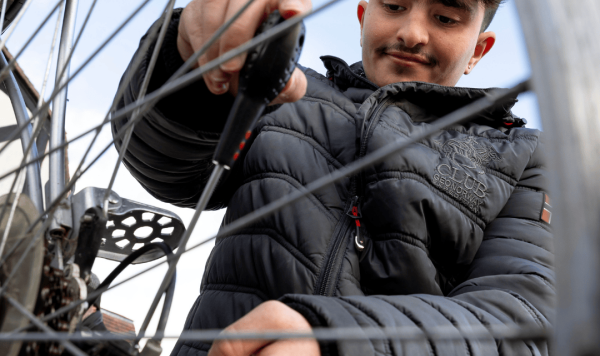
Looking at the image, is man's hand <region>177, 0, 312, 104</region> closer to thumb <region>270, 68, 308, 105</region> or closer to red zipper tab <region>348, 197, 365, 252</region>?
thumb <region>270, 68, 308, 105</region>

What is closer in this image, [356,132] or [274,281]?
[274,281]

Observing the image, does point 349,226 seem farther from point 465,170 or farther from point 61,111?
point 61,111

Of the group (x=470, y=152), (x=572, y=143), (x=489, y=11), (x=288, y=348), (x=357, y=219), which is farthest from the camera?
(x=489, y=11)

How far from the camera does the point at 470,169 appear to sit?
737mm

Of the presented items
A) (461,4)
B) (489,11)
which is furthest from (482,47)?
(461,4)

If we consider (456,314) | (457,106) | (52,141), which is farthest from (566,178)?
(457,106)

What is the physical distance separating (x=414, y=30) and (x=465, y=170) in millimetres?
232

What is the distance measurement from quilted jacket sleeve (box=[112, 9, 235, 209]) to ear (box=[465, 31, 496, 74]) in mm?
598

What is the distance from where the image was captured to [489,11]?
968 millimetres

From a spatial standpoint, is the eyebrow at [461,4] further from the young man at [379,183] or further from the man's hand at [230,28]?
the man's hand at [230,28]

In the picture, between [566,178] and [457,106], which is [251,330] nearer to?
[566,178]

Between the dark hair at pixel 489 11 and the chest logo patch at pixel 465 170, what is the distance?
0.29 m

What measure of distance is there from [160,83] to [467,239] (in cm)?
45

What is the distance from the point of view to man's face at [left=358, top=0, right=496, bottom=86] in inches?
31.4
